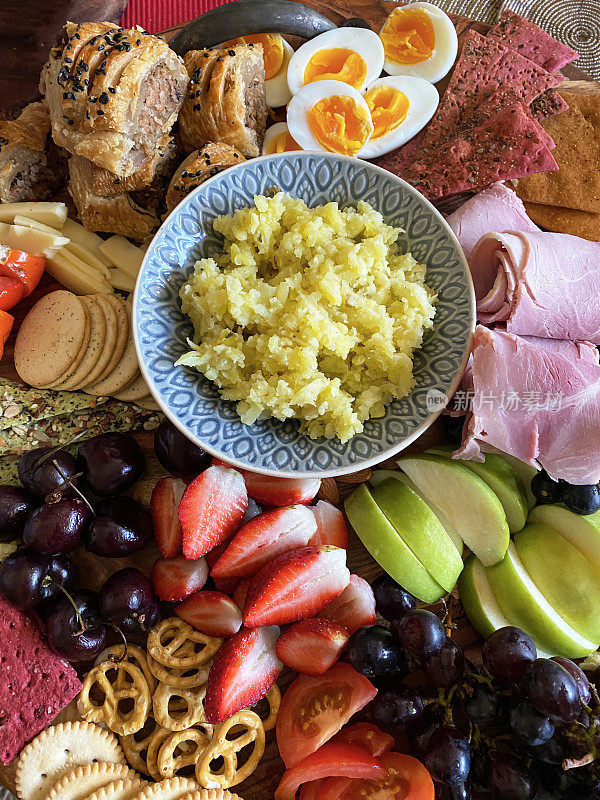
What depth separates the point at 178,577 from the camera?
195 cm

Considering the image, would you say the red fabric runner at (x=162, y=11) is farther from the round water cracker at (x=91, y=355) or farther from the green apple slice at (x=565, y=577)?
the green apple slice at (x=565, y=577)

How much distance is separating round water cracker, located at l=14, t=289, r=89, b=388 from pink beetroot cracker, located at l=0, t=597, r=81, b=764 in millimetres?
692

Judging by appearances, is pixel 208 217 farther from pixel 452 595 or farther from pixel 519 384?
pixel 452 595

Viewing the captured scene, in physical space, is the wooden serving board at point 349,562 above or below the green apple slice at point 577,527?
below

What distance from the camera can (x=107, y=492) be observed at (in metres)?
2.03

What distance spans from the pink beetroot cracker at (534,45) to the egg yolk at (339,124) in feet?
2.11

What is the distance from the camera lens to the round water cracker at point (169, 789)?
1.75m

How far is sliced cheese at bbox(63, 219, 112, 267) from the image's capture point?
2271 millimetres

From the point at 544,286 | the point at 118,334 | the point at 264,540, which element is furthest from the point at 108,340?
the point at 544,286

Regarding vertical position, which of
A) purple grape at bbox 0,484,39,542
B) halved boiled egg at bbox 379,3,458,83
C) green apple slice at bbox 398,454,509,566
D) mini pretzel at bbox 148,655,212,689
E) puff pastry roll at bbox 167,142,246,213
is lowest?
mini pretzel at bbox 148,655,212,689

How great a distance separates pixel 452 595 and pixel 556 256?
3.58ft

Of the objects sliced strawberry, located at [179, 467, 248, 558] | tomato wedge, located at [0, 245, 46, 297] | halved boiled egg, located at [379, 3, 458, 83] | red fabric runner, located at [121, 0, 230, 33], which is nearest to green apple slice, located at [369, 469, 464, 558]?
sliced strawberry, located at [179, 467, 248, 558]

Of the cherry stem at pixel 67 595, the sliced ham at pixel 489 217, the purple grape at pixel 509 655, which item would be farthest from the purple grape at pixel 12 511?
the sliced ham at pixel 489 217

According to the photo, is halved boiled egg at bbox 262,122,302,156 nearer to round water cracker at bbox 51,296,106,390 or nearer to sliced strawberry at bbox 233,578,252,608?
round water cracker at bbox 51,296,106,390
